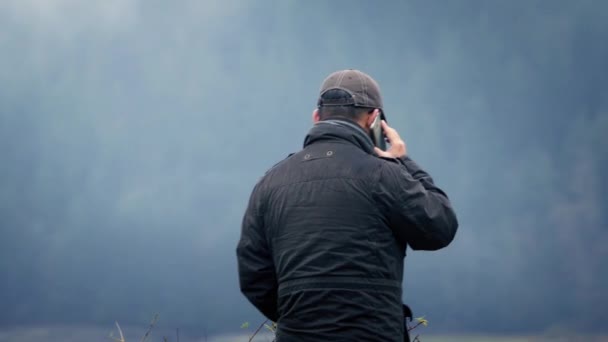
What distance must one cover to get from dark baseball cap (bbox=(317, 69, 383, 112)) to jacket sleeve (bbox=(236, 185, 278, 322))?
82 centimetres

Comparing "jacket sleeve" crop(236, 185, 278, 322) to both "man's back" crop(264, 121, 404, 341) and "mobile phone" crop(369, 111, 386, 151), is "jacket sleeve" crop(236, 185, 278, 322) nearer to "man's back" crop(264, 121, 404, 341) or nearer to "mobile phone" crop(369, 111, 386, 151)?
"man's back" crop(264, 121, 404, 341)

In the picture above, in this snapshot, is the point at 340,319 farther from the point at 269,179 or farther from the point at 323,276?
the point at 269,179

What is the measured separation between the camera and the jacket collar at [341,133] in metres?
5.15

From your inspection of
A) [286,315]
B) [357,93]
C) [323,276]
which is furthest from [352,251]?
[357,93]

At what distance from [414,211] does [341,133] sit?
0.73 meters

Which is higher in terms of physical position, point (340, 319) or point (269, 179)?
point (269, 179)

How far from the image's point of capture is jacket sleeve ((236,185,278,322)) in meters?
5.32

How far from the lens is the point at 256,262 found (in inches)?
210

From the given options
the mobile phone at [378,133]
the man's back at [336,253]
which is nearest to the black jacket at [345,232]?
the man's back at [336,253]

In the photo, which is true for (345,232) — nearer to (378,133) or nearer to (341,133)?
(341,133)

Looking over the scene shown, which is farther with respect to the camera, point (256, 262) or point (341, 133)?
point (256, 262)

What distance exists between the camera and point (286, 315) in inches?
195

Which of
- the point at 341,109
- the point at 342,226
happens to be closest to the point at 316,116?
the point at 341,109

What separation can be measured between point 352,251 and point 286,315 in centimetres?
62
